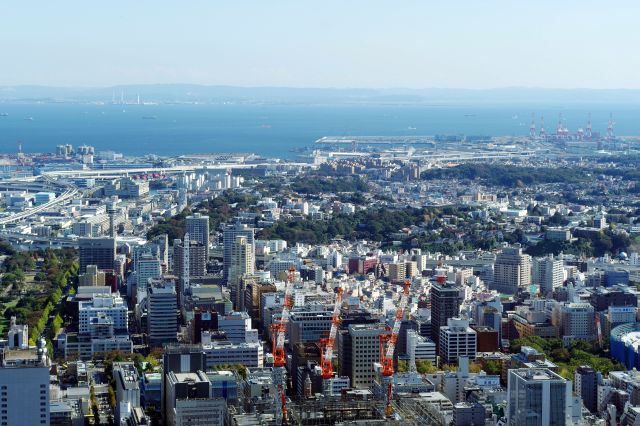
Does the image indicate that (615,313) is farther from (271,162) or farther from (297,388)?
(271,162)

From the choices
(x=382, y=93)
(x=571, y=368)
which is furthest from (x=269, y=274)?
(x=382, y=93)

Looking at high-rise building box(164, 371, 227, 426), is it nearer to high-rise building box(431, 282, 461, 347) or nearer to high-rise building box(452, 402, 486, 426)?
high-rise building box(452, 402, 486, 426)

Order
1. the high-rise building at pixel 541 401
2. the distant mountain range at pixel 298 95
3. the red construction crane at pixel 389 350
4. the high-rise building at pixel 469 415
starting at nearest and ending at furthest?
the high-rise building at pixel 541 401, the high-rise building at pixel 469 415, the red construction crane at pixel 389 350, the distant mountain range at pixel 298 95

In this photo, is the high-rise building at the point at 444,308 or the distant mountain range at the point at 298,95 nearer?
the high-rise building at the point at 444,308

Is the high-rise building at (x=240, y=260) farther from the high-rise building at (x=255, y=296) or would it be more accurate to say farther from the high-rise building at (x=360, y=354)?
the high-rise building at (x=360, y=354)

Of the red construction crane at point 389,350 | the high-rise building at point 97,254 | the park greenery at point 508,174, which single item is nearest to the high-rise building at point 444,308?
the red construction crane at point 389,350

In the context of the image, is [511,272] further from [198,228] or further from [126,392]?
[126,392]
